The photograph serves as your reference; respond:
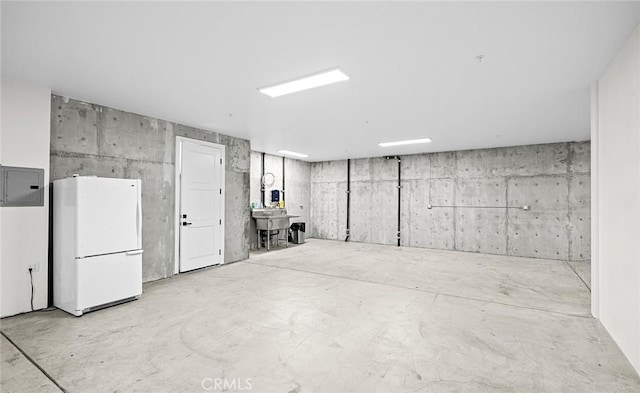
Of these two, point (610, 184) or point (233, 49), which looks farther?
point (610, 184)

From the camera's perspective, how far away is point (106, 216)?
143 inches

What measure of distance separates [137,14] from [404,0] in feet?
6.43

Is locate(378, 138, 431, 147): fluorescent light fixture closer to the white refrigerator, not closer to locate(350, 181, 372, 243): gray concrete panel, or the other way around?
locate(350, 181, 372, 243): gray concrete panel

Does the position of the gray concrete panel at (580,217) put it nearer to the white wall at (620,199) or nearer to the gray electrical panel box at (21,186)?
the white wall at (620,199)

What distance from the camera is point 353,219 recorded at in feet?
31.8

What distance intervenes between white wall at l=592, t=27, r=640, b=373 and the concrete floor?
0.29 metres

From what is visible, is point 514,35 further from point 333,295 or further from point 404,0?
point 333,295

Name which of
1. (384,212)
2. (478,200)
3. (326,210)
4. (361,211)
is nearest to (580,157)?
(478,200)

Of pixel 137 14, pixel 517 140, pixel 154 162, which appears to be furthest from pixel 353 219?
pixel 137 14

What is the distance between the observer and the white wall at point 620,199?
2422mm

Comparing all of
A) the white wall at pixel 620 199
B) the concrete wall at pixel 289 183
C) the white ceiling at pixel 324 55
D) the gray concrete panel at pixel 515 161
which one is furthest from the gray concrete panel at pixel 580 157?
the concrete wall at pixel 289 183

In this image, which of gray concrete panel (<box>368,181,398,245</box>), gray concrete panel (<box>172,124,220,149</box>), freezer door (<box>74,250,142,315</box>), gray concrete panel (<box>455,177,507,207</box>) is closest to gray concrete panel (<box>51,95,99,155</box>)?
gray concrete panel (<box>172,124,220,149</box>)

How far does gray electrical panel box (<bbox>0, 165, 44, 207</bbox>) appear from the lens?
330 centimetres

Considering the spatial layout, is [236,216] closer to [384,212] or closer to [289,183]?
[289,183]
